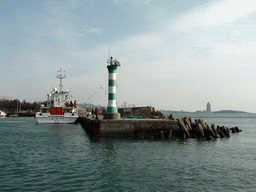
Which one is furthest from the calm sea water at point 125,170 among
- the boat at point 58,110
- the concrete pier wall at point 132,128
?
the boat at point 58,110

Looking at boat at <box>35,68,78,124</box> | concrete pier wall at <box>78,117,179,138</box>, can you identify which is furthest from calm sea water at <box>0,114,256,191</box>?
boat at <box>35,68,78,124</box>

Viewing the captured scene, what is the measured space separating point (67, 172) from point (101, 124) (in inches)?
530

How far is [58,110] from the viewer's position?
50719 mm

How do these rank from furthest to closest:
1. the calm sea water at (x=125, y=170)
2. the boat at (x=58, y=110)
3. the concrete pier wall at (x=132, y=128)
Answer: the boat at (x=58, y=110)
the concrete pier wall at (x=132, y=128)
the calm sea water at (x=125, y=170)

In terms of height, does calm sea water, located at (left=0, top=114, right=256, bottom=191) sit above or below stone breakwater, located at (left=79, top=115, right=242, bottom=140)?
below

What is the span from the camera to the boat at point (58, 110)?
50.2m

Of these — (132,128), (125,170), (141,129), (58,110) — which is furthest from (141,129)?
(58,110)

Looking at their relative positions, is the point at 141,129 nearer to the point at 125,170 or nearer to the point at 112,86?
the point at 112,86

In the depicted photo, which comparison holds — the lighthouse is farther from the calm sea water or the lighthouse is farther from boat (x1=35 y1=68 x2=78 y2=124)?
boat (x1=35 y1=68 x2=78 y2=124)

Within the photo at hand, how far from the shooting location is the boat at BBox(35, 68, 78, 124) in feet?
165

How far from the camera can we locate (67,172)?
12633 mm

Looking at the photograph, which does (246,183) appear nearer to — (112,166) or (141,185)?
(141,185)

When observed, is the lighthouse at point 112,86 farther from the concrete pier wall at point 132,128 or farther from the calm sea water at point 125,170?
the calm sea water at point 125,170

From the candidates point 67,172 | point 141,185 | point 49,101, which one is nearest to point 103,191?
point 141,185
